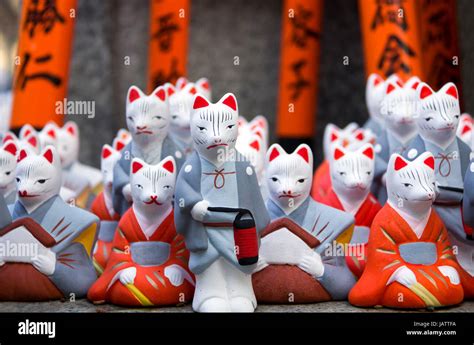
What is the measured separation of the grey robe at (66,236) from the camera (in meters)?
4.17

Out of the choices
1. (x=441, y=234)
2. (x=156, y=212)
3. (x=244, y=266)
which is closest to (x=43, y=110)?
(x=156, y=212)

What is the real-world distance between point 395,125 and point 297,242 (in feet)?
4.87

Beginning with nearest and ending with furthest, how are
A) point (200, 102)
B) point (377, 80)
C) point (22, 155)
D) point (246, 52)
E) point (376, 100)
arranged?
point (200, 102), point (22, 155), point (376, 100), point (377, 80), point (246, 52)

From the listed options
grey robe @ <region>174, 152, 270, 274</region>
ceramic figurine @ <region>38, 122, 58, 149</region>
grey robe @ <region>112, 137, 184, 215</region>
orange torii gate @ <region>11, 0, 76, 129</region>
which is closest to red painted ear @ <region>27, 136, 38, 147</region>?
ceramic figurine @ <region>38, 122, 58, 149</region>

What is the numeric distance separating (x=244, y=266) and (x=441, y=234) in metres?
1.09

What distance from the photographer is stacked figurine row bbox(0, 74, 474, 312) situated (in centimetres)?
384

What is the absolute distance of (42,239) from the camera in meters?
4.14

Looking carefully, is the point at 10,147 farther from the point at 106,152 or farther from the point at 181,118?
the point at 181,118

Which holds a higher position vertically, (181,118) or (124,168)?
(181,118)

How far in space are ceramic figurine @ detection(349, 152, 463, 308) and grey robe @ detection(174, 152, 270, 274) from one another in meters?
0.64

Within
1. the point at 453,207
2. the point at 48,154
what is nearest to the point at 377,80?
the point at 453,207

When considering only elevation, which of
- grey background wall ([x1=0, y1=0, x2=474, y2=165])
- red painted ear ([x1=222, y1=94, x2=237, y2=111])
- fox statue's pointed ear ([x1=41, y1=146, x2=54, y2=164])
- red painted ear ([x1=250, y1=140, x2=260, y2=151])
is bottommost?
fox statue's pointed ear ([x1=41, y1=146, x2=54, y2=164])

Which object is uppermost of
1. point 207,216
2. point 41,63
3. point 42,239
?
point 41,63

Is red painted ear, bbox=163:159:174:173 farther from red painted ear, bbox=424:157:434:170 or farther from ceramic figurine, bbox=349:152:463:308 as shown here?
red painted ear, bbox=424:157:434:170
